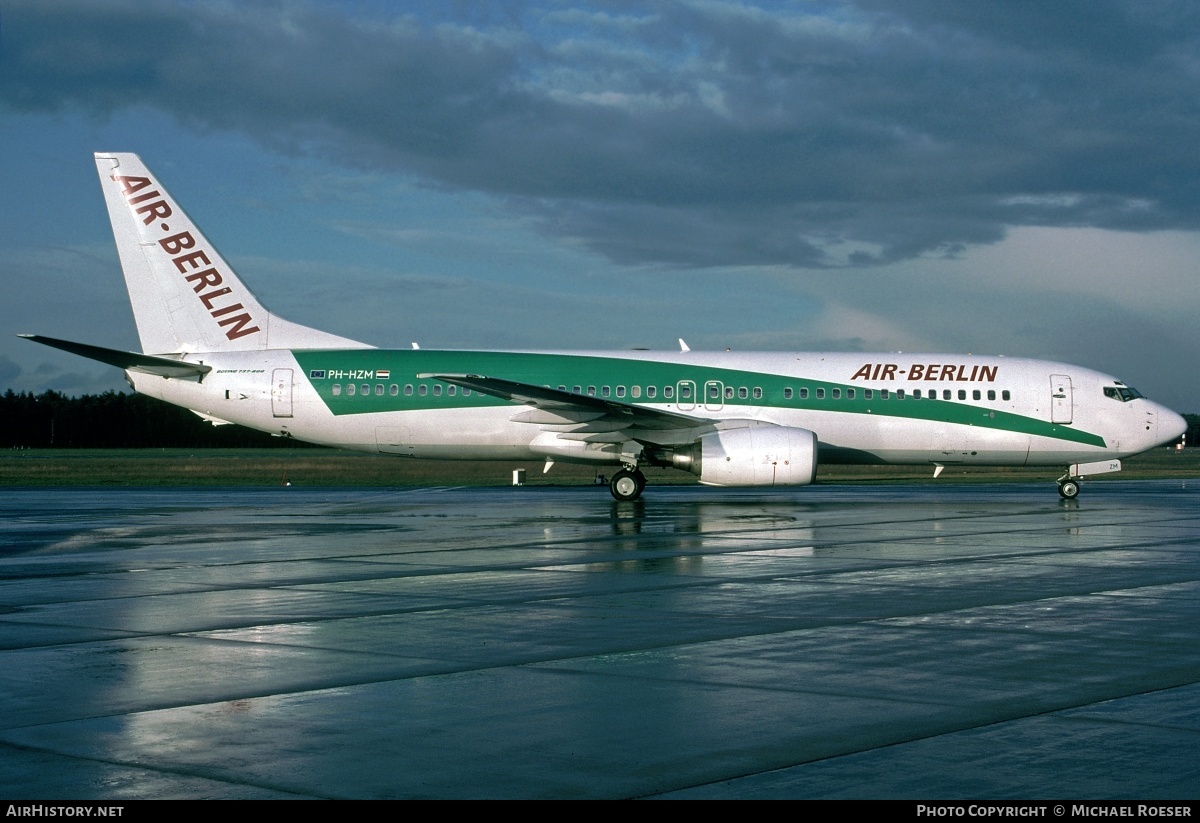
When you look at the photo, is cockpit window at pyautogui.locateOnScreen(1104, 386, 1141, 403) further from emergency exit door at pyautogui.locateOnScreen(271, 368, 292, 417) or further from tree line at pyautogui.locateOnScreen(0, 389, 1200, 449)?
tree line at pyautogui.locateOnScreen(0, 389, 1200, 449)

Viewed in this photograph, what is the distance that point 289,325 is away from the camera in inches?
1235

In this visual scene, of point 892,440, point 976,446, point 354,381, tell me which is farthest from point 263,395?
point 976,446

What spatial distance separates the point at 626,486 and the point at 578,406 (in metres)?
2.17

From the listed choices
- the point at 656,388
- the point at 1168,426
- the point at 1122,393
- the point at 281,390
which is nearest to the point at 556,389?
the point at 656,388

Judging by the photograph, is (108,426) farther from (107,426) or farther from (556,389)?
(556,389)

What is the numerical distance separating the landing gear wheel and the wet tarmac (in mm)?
9193

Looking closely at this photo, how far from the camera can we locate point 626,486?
2792 centimetres

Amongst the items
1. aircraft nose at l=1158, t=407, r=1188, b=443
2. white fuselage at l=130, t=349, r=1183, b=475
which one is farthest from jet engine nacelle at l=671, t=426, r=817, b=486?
aircraft nose at l=1158, t=407, r=1188, b=443

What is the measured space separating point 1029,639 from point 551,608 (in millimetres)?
4111

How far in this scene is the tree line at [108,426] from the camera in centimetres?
11275

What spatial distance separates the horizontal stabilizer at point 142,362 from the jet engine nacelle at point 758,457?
1244 cm

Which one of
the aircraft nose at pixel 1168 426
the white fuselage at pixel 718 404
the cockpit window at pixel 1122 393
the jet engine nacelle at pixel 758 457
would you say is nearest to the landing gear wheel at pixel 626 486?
Answer: the white fuselage at pixel 718 404
